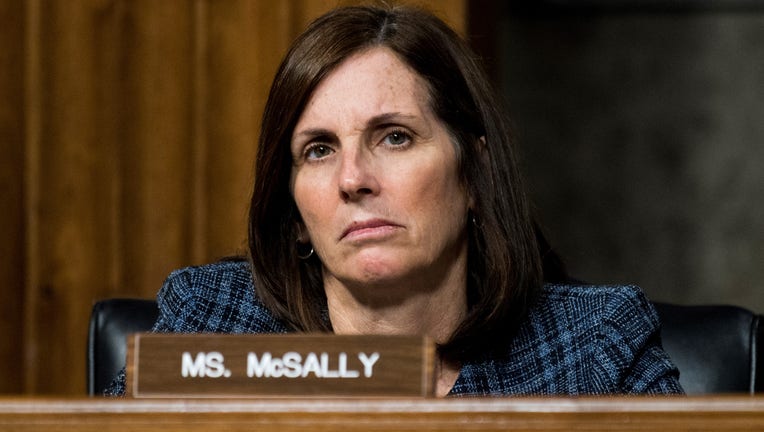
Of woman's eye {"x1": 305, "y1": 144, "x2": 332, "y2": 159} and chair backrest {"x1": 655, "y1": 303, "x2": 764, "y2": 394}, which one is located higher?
woman's eye {"x1": 305, "y1": 144, "x2": 332, "y2": 159}

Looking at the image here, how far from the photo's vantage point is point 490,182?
1693 mm

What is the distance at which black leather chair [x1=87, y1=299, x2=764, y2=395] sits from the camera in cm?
170

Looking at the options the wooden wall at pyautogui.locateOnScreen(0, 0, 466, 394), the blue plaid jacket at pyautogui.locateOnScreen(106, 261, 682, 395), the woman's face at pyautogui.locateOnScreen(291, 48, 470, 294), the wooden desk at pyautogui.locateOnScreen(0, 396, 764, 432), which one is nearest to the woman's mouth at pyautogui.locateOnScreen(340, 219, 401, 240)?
the woman's face at pyautogui.locateOnScreen(291, 48, 470, 294)

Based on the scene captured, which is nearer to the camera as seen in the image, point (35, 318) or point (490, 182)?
point (490, 182)

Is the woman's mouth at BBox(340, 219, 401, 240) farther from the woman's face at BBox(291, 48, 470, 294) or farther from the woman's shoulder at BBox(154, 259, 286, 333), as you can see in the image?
the woman's shoulder at BBox(154, 259, 286, 333)

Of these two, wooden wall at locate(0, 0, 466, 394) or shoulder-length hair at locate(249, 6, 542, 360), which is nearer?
shoulder-length hair at locate(249, 6, 542, 360)

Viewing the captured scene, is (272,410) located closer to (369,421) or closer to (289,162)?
(369,421)

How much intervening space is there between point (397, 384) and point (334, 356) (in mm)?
61

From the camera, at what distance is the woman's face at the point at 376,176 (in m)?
1.50

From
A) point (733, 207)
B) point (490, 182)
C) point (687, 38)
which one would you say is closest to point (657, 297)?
point (733, 207)

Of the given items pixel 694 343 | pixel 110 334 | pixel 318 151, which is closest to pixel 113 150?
pixel 110 334

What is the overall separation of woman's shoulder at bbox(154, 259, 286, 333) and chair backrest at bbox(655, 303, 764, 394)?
0.64 meters

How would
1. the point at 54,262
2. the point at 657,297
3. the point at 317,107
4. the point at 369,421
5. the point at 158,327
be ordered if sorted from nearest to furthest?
the point at 369,421 < the point at 317,107 < the point at 158,327 < the point at 54,262 < the point at 657,297

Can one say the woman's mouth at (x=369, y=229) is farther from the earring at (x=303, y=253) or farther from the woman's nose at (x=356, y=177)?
the earring at (x=303, y=253)
